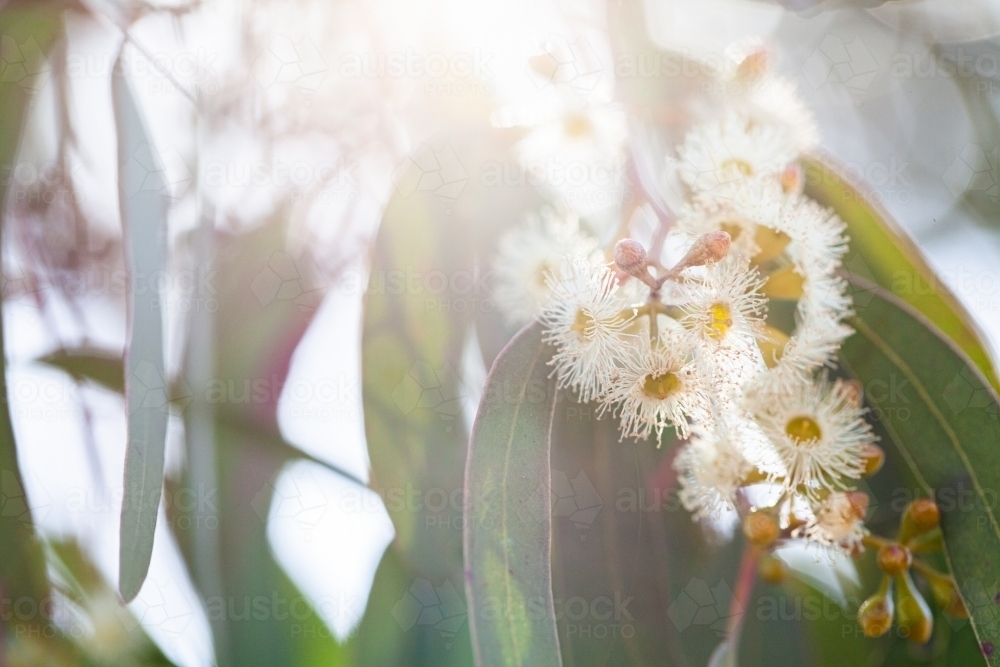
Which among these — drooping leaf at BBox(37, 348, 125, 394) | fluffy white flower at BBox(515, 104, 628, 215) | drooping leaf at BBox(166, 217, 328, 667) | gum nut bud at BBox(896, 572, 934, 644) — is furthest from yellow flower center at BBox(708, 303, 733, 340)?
drooping leaf at BBox(37, 348, 125, 394)

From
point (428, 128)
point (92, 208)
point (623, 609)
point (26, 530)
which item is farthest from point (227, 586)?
point (428, 128)

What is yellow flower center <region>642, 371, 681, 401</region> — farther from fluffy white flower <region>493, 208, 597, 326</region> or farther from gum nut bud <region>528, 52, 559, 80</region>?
gum nut bud <region>528, 52, 559, 80</region>

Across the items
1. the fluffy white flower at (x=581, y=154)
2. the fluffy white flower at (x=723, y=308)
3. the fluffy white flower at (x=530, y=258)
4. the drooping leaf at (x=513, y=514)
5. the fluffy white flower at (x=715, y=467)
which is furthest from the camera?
the fluffy white flower at (x=581, y=154)

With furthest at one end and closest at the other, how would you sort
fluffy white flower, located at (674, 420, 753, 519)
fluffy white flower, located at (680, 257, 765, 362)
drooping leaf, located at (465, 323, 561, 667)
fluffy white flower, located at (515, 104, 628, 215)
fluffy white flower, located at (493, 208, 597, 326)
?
fluffy white flower, located at (515, 104, 628, 215), fluffy white flower, located at (493, 208, 597, 326), fluffy white flower, located at (674, 420, 753, 519), fluffy white flower, located at (680, 257, 765, 362), drooping leaf, located at (465, 323, 561, 667)

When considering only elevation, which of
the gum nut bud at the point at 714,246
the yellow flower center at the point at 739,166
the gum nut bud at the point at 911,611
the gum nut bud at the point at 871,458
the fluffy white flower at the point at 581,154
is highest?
the fluffy white flower at the point at 581,154

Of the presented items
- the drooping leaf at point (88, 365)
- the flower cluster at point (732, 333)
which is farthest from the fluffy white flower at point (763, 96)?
the drooping leaf at point (88, 365)

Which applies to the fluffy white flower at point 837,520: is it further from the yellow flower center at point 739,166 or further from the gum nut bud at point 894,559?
the yellow flower center at point 739,166

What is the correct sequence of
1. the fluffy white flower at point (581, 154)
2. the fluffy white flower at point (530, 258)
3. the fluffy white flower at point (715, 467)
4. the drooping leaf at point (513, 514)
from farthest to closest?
the fluffy white flower at point (581, 154) < the fluffy white flower at point (530, 258) < the fluffy white flower at point (715, 467) < the drooping leaf at point (513, 514)
